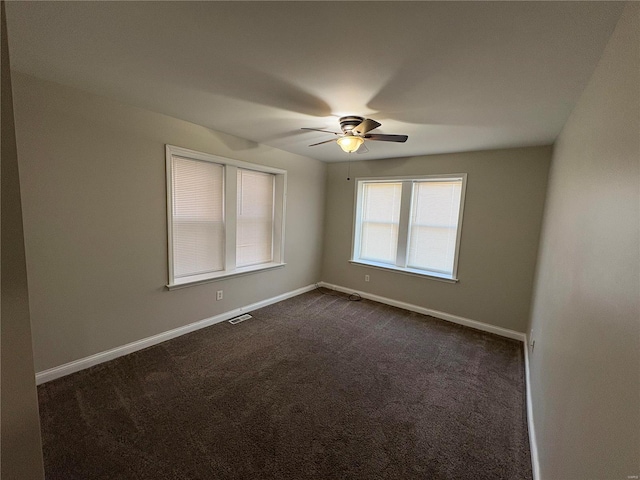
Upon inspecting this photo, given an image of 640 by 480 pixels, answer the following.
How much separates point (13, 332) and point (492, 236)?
13.5 ft

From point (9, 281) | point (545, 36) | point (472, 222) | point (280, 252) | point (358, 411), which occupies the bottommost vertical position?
point (358, 411)

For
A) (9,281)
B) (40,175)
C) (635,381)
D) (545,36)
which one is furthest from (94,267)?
(545,36)

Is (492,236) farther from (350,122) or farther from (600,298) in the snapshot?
(600,298)

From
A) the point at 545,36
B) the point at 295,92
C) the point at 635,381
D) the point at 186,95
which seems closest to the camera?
the point at 635,381

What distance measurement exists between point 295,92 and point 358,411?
248cm

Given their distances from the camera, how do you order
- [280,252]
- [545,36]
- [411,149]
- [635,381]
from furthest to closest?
1. [280,252]
2. [411,149]
3. [545,36]
4. [635,381]

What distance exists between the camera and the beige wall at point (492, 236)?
3117 millimetres

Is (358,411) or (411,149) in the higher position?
(411,149)

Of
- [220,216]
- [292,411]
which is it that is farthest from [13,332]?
[220,216]

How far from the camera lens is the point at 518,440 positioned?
5.93ft

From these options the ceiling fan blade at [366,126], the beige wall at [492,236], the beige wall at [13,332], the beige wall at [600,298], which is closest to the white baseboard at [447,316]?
the beige wall at [492,236]

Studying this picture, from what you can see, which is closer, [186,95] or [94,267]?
[186,95]

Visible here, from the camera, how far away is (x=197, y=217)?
313 cm

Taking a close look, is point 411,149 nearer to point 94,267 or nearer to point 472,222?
point 472,222
